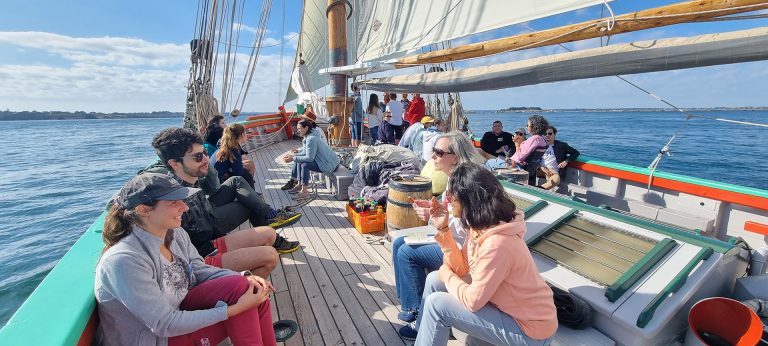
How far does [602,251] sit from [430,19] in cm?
301

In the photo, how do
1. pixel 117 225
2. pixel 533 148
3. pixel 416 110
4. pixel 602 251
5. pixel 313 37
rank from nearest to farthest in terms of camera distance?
pixel 117 225, pixel 602 251, pixel 533 148, pixel 416 110, pixel 313 37

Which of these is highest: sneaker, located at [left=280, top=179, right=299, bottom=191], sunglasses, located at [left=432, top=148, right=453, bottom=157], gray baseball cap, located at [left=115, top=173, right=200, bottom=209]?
sunglasses, located at [left=432, top=148, right=453, bottom=157]

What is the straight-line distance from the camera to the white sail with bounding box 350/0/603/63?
9.93ft

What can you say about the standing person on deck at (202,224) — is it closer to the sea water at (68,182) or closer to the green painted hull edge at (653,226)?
the green painted hull edge at (653,226)

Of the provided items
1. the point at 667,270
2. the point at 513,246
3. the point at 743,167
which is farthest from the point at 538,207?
the point at 743,167

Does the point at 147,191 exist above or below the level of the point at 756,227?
above

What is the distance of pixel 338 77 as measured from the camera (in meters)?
7.34

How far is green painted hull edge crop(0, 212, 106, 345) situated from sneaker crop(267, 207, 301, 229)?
2.24 metres

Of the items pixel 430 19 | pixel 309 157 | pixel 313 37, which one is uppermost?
pixel 313 37

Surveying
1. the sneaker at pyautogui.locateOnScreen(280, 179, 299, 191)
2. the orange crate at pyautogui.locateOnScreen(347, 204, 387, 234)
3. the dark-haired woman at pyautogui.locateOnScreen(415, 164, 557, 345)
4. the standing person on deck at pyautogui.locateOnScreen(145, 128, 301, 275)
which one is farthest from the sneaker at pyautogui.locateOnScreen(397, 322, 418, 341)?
the sneaker at pyautogui.locateOnScreen(280, 179, 299, 191)

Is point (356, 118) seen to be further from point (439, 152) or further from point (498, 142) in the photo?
point (439, 152)

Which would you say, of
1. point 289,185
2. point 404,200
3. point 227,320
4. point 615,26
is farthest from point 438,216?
point 289,185

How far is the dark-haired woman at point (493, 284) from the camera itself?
4.66ft

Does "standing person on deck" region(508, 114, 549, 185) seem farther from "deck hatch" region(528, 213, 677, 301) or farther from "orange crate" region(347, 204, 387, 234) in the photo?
"deck hatch" region(528, 213, 677, 301)
